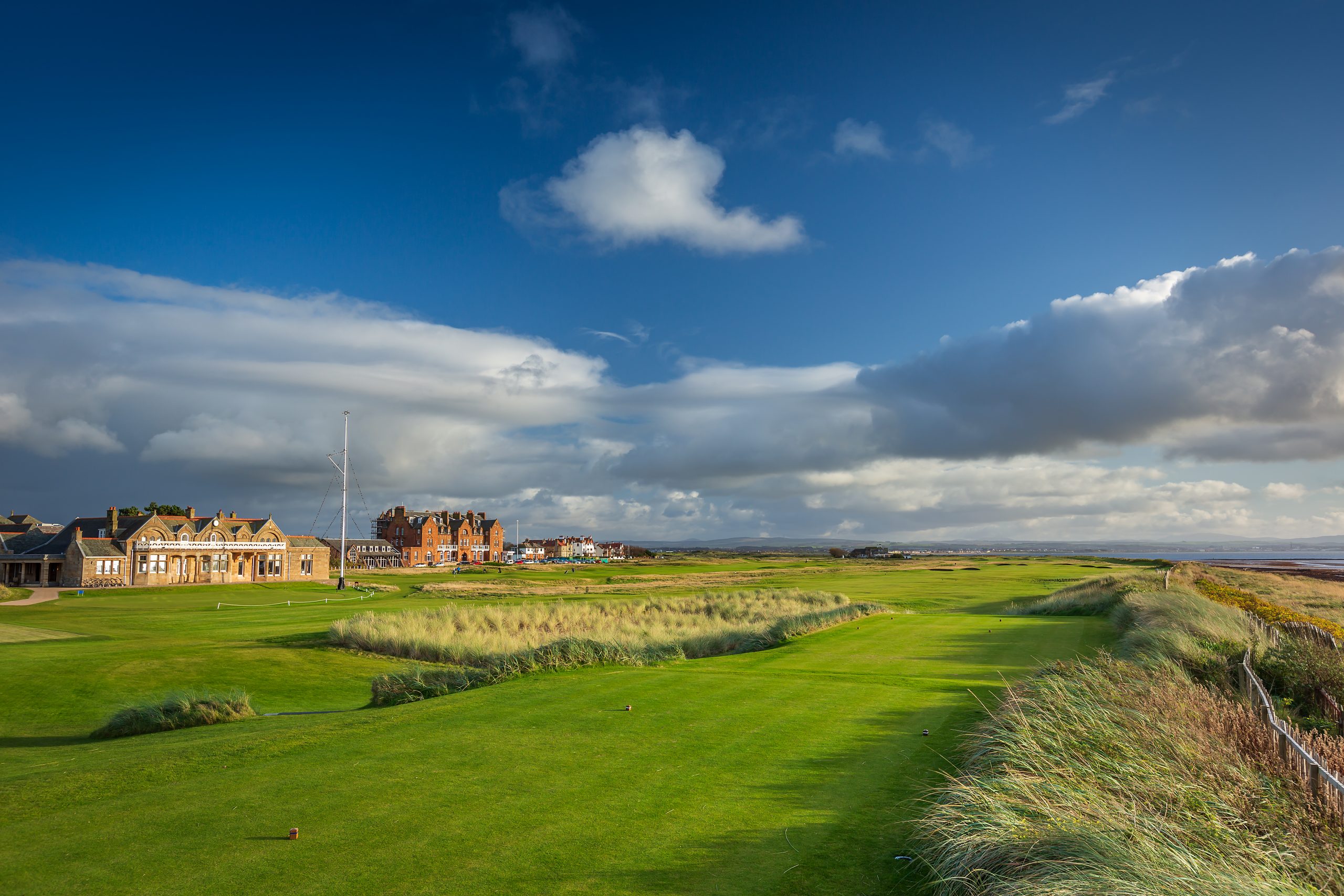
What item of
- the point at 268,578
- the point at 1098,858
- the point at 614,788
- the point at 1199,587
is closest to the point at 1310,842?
the point at 1098,858

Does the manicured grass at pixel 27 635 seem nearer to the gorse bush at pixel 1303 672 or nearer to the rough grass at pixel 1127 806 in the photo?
the rough grass at pixel 1127 806

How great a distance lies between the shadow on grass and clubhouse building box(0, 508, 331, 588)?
6891 cm

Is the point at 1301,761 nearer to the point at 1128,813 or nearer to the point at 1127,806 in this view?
the point at 1127,806

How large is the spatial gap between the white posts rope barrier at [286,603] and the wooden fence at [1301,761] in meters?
51.5

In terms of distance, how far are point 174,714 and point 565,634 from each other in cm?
1643

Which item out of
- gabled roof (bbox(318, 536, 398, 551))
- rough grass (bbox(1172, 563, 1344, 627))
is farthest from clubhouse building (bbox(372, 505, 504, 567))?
rough grass (bbox(1172, 563, 1344, 627))

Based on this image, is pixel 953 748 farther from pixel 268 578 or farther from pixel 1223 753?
pixel 268 578

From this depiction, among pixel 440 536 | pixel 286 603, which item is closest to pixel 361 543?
pixel 440 536

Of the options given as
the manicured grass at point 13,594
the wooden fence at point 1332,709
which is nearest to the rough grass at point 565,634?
the wooden fence at point 1332,709

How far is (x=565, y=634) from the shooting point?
3028 centimetres

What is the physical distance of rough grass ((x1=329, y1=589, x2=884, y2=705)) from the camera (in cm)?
1716

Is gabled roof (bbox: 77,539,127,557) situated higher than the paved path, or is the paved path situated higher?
gabled roof (bbox: 77,539,127,557)

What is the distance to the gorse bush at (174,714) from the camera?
1473cm

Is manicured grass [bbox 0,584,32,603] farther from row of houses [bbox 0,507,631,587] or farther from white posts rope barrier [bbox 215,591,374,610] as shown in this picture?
white posts rope barrier [bbox 215,591,374,610]
